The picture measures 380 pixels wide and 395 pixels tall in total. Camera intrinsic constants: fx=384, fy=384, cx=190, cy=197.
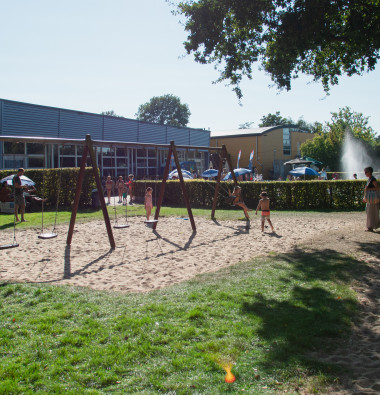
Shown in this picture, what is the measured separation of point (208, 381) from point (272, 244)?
6.52 meters

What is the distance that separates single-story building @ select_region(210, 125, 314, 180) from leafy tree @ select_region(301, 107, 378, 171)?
389cm

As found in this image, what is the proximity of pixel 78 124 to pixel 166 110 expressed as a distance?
8708cm

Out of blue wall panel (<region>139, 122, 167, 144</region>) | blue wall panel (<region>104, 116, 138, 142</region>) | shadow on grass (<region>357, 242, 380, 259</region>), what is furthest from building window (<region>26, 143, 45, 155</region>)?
shadow on grass (<region>357, 242, 380, 259</region>)

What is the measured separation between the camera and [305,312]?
4742 millimetres

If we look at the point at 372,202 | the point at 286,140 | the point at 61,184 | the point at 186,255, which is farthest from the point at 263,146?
the point at 186,255

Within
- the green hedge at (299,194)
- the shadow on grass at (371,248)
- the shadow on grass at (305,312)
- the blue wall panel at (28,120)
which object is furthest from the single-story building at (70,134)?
the shadow on grass at (305,312)

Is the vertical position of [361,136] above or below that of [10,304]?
above

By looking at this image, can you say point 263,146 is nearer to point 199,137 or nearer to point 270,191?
point 199,137

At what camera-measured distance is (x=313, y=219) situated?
46.1 ft

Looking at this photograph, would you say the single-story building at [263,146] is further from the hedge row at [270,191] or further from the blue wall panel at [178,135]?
the hedge row at [270,191]

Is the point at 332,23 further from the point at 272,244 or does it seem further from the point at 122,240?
the point at 122,240

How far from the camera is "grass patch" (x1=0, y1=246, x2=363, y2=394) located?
3.24m

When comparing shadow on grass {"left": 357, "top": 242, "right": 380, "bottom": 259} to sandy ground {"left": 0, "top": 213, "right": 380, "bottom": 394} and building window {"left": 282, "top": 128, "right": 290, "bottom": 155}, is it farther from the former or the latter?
building window {"left": 282, "top": 128, "right": 290, "bottom": 155}

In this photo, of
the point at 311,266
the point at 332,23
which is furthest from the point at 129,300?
the point at 332,23
